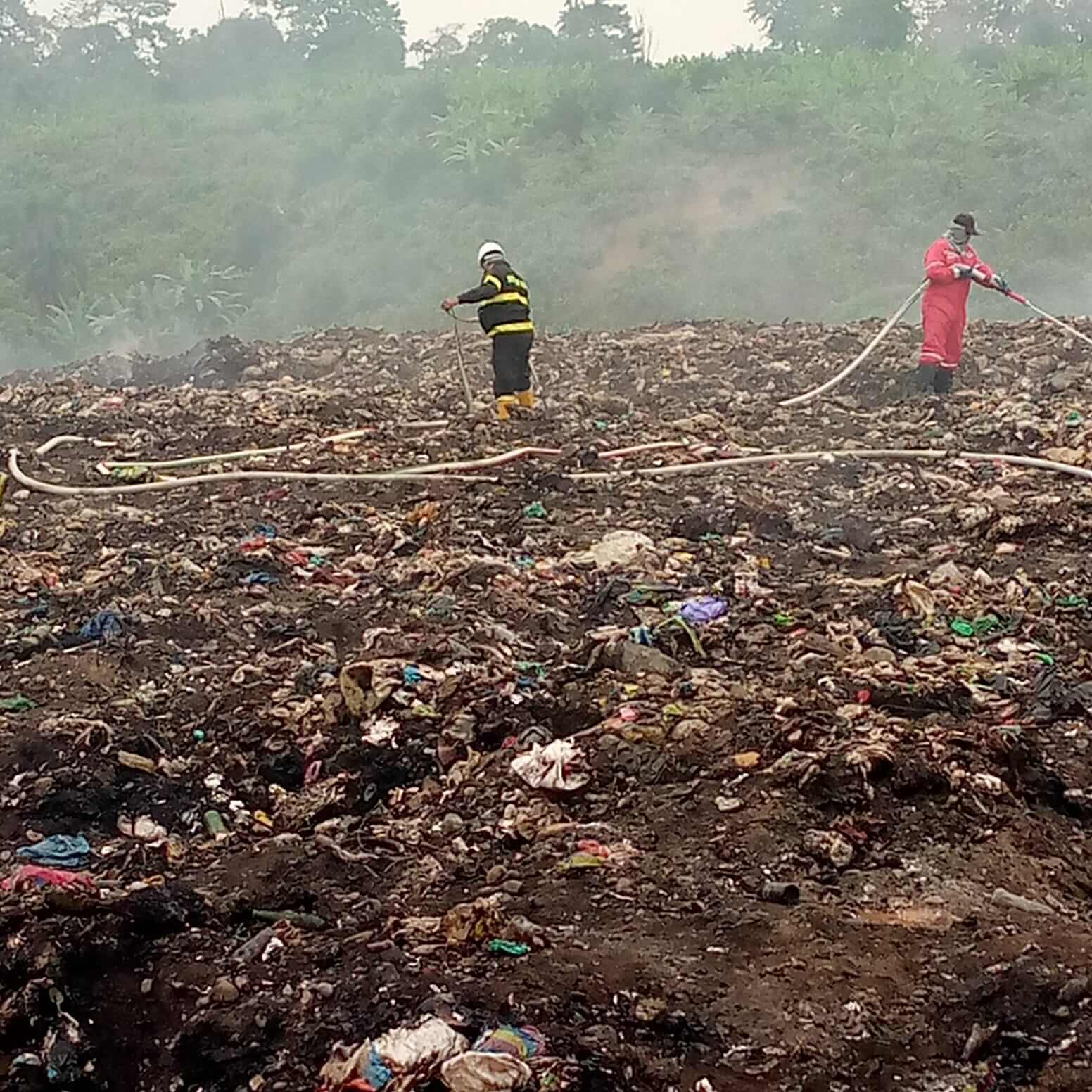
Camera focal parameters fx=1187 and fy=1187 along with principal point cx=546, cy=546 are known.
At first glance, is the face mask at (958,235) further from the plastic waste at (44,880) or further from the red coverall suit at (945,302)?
the plastic waste at (44,880)

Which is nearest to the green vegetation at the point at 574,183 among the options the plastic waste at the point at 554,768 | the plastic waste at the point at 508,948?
the plastic waste at the point at 554,768

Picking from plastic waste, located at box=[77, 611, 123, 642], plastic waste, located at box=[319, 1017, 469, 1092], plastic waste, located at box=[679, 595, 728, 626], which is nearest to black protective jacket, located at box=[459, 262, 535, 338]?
plastic waste, located at box=[679, 595, 728, 626]

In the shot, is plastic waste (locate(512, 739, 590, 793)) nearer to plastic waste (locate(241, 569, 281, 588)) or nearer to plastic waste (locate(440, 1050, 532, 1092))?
plastic waste (locate(440, 1050, 532, 1092))

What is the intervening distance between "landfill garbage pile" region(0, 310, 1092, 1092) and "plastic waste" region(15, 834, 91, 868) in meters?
0.03

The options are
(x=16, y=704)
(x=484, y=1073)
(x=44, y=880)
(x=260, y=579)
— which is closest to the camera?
(x=484, y=1073)

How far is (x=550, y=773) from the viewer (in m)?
3.42

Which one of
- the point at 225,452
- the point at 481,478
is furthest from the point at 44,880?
the point at 225,452

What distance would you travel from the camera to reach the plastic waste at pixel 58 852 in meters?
3.14

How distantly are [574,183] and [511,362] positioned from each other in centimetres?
1749

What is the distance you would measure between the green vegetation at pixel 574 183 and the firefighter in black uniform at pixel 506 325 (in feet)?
38.5

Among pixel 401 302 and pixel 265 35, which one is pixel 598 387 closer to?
pixel 401 302

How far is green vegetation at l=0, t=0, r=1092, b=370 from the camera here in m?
21.5

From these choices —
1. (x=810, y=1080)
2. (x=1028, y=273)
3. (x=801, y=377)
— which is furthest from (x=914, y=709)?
(x=1028, y=273)

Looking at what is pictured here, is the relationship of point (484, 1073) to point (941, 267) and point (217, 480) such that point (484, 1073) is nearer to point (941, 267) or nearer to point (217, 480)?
point (217, 480)
